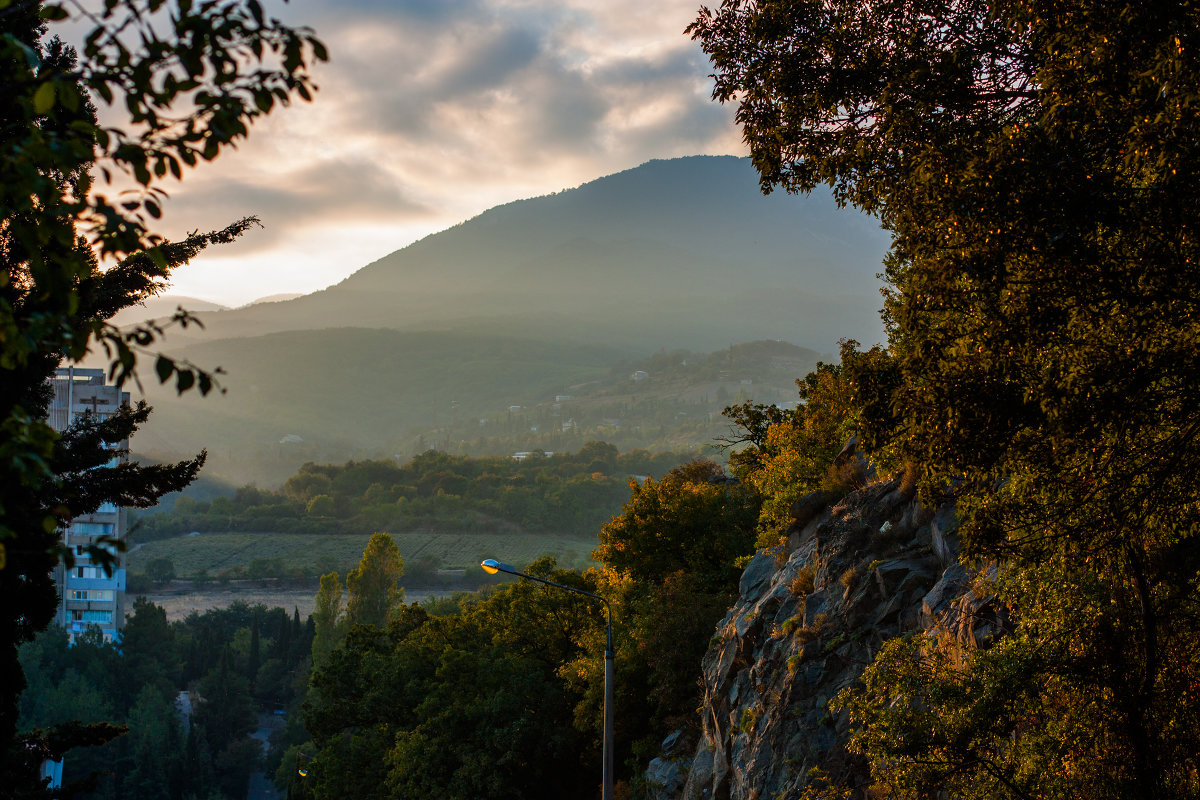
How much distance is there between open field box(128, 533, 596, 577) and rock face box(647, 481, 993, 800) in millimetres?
128664

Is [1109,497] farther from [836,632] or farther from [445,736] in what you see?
[445,736]

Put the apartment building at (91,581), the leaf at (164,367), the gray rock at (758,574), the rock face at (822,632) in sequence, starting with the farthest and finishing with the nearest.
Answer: the apartment building at (91,581)
the gray rock at (758,574)
the rock face at (822,632)
the leaf at (164,367)

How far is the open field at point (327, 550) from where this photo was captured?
149 m

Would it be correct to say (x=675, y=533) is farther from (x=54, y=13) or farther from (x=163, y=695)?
(x=163, y=695)

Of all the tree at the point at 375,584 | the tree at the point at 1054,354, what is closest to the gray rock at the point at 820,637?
the tree at the point at 1054,354

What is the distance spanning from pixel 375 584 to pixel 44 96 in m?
78.6

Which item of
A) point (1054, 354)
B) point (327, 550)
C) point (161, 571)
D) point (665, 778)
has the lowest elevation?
point (327, 550)

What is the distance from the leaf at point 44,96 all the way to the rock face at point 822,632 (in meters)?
10.2

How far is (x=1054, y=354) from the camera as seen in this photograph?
6582 mm

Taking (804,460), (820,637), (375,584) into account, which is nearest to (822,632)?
(820,637)

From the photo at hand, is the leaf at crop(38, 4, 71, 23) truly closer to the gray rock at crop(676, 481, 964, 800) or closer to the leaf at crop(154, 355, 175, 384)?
the leaf at crop(154, 355, 175, 384)

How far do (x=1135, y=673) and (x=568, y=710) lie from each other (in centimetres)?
2415

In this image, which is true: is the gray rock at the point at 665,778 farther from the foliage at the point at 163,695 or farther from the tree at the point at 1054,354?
the foliage at the point at 163,695

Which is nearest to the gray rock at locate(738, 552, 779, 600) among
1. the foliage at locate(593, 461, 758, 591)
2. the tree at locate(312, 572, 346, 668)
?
the foliage at locate(593, 461, 758, 591)
